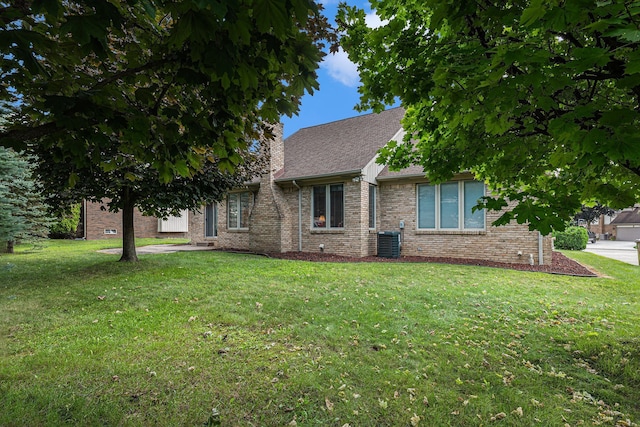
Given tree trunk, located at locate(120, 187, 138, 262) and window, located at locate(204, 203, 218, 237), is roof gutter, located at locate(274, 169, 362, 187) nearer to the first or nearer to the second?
window, located at locate(204, 203, 218, 237)

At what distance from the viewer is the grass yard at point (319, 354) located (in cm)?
271

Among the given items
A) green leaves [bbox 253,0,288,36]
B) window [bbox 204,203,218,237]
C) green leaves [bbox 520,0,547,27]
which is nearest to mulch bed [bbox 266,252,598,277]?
window [bbox 204,203,218,237]

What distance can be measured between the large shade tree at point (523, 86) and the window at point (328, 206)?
8.17m

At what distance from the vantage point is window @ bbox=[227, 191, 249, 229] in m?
15.6

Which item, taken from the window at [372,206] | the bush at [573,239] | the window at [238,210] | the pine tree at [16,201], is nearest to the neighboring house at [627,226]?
the bush at [573,239]

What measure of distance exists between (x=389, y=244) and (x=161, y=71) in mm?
10492

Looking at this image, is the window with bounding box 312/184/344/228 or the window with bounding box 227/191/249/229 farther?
the window with bounding box 227/191/249/229

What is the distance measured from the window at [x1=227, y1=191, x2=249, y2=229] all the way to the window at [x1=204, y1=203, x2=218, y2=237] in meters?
1.27

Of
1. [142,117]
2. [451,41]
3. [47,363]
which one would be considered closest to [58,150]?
[142,117]

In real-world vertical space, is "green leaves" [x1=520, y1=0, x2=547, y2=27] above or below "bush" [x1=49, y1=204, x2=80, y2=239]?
above

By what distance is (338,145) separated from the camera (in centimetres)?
1518

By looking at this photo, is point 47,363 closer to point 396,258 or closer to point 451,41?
point 451,41

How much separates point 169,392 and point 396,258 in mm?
9816

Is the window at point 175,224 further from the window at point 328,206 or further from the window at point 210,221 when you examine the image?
the window at point 328,206
